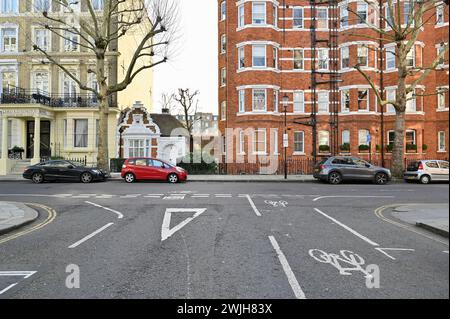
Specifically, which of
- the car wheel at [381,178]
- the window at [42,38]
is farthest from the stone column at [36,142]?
the car wheel at [381,178]

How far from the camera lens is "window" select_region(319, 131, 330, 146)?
31.4 meters

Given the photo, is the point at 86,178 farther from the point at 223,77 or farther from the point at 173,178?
the point at 223,77

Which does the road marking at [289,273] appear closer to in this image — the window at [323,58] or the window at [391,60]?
the window at [323,58]

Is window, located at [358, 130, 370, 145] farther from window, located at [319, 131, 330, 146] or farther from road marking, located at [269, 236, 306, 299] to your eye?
road marking, located at [269, 236, 306, 299]

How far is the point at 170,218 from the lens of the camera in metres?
9.30

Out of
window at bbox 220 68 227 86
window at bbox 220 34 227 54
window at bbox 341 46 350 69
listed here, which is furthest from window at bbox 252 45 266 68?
window at bbox 341 46 350 69

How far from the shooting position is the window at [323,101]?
31.8 meters

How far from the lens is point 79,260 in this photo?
17.9 feet

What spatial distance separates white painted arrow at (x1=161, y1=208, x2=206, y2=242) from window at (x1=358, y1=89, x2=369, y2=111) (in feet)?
79.5

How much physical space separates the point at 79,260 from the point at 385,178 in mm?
20762

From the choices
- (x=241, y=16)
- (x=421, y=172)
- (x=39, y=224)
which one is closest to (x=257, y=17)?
(x=241, y=16)

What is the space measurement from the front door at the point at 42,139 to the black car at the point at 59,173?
11.6m
